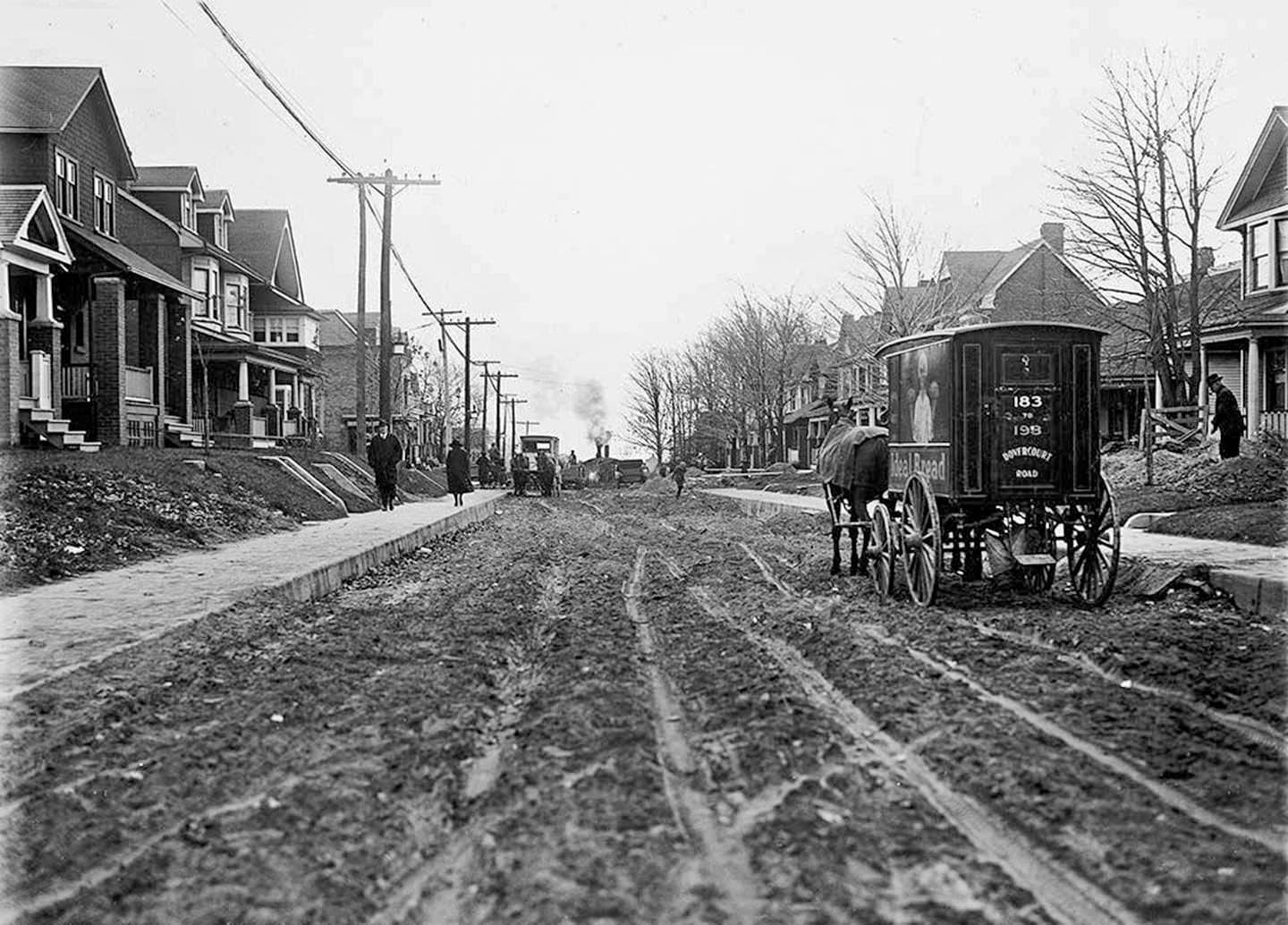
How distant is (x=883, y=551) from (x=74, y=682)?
7462 millimetres

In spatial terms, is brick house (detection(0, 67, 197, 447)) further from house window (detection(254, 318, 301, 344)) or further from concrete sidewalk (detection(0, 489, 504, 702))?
house window (detection(254, 318, 301, 344))

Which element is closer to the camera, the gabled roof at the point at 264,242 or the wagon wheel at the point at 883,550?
the wagon wheel at the point at 883,550

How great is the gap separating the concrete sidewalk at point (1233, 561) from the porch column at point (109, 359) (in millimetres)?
19317

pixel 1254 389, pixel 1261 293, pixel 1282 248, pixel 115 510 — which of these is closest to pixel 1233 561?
pixel 115 510

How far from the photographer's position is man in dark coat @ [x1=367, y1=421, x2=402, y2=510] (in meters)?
27.0

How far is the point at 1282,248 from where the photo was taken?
103 feet

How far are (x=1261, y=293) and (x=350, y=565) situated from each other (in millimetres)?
26455

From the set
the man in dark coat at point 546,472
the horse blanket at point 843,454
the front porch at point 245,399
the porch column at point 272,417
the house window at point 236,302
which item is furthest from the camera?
the man in dark coat at point 546,472

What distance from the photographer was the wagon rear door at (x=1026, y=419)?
11.0m

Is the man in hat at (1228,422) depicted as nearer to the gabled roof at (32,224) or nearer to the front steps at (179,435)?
the gabled roof at (32,224)

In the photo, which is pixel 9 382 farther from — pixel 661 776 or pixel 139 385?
pixel 661 776

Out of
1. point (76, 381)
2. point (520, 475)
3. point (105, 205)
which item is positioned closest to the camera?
point (76, 381)

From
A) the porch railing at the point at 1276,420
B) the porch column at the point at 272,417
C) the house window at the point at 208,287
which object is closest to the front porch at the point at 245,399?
the porch column at the point at 272,417

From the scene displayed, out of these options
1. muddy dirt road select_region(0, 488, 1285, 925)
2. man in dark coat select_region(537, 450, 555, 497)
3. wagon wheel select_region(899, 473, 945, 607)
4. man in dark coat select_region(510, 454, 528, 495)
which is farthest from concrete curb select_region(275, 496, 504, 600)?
man in dark coat select_region(537, 450, 555, 497)
